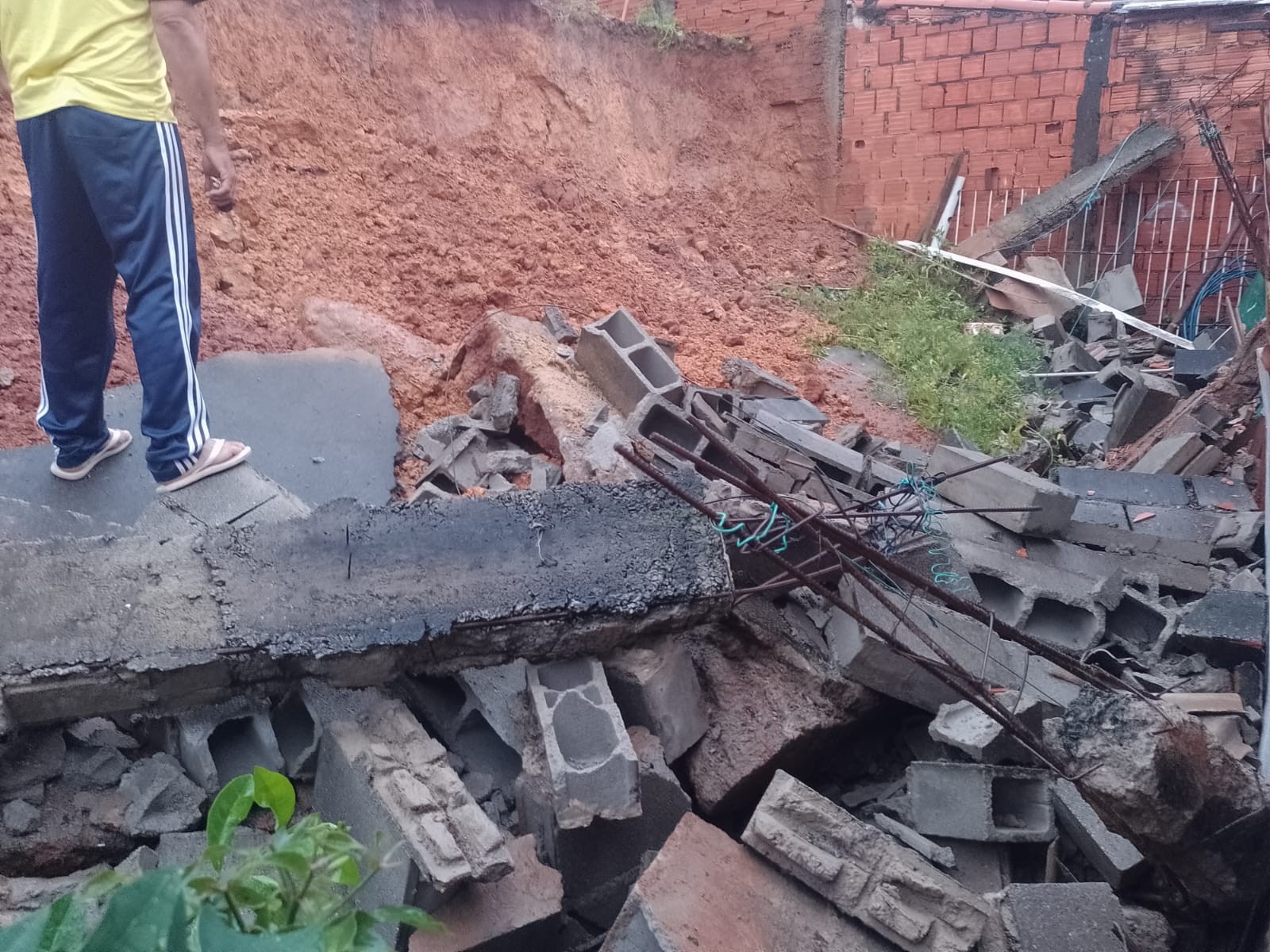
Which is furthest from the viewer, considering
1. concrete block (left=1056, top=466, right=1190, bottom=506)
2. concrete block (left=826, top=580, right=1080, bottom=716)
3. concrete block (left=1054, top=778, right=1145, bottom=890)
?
concrete block (left=1056, top=466, right=1190, bottom=506)

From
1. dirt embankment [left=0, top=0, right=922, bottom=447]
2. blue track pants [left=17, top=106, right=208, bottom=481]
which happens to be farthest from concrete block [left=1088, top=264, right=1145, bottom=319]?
blue track pants [left=17, top=106, right=208, bottom=481]

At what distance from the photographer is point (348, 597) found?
2.84 m

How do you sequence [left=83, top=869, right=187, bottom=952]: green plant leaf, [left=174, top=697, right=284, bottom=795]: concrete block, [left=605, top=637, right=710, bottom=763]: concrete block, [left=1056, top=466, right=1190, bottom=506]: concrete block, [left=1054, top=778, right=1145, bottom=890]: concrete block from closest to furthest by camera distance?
[left=83, top=869, right=187, bottom=952]: green plant leaf
[left=174, top=697, right=284, bottom=795]: concrete block
[left=1054, top=778, right=1145, bottom=890]: concrete block
[left=605, top=637, right=710, bottom=763]: concrete block
[left=1056, top=466, right=1190, bottom=506]: concrete block

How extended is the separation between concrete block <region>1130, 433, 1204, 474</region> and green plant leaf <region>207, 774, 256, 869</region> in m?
5.29

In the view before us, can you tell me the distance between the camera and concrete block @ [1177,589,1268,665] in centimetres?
358

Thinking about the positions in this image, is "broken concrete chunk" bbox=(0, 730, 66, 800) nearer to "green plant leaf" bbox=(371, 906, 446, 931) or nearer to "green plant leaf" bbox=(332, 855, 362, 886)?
"green plant leaf" bbox=(332, 855, 362, 886)

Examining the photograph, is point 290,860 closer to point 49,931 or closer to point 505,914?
point 49,931

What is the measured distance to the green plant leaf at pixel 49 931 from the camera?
0.95 meters

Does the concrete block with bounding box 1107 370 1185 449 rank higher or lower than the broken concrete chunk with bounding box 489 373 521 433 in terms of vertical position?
lower

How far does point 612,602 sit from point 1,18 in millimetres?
2691

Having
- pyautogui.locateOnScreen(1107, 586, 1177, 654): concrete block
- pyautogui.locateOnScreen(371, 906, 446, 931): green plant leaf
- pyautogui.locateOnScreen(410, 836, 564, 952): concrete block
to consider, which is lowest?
pyautogui.locateOnScreen(1107, 586, 1177, 654): concrete block

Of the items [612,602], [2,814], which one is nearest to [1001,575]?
[612,602]

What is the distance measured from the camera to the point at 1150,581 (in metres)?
4.17

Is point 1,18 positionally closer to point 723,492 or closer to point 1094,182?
point 723,492
